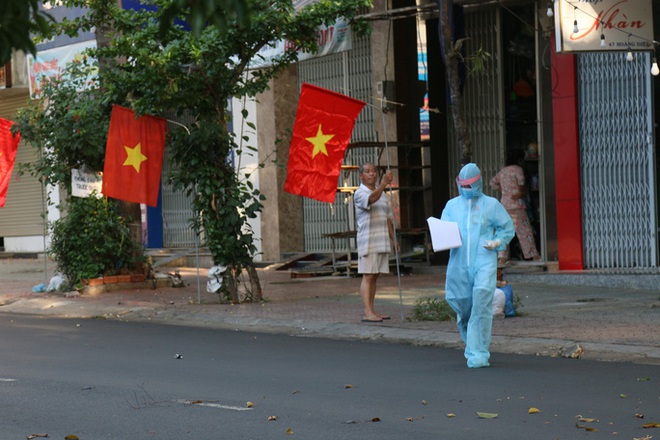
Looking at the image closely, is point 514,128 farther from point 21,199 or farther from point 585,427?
point 21,199

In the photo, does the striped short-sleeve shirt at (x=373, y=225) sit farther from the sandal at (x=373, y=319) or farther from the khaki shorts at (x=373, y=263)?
the sandal at (x=373, y=319)

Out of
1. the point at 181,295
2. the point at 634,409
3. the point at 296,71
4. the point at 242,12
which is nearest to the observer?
the point at 242,12

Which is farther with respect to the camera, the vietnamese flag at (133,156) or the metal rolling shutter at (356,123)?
the metal rolling shutter at (356,123)

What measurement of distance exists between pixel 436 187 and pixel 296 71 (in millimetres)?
5033

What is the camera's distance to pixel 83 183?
1933 centimetres

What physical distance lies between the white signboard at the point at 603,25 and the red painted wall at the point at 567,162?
8.38 feet

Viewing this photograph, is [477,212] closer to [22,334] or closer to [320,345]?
[320,345]

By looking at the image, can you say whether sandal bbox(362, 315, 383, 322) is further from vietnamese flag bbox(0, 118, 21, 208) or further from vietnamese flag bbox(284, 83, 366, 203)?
vietnamese flag bbox(0, 118, 21, 208)

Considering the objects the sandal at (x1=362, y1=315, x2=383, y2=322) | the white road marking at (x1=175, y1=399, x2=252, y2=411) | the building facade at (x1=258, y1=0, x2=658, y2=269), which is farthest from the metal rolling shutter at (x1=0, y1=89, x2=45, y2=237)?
the white road marking at (x1=175, y1=399, x2=252, y2=411)

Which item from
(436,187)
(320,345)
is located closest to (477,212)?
(320,345)

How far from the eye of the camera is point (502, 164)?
2025 cm

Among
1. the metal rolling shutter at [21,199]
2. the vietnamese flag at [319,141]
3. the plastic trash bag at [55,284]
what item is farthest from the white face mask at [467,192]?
the metal rolling shutter at [21,199]

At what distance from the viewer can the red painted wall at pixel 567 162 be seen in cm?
1836

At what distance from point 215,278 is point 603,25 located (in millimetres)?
6291
